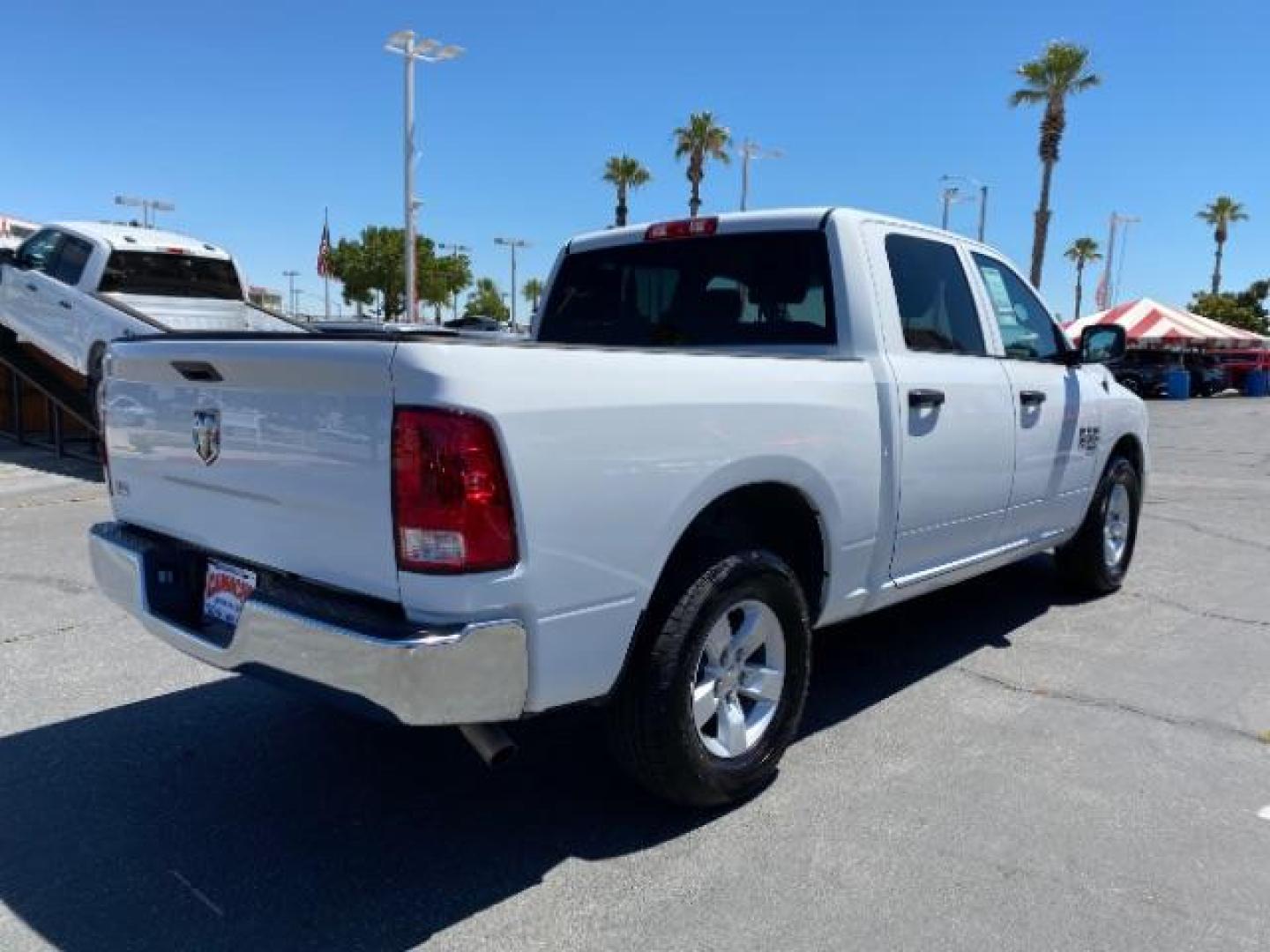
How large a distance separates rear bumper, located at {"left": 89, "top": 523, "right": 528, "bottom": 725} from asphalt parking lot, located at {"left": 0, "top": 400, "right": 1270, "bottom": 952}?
0.62 meters

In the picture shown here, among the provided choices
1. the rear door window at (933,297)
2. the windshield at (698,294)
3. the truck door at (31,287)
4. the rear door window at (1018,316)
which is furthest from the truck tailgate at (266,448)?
the truck door at (31,287)

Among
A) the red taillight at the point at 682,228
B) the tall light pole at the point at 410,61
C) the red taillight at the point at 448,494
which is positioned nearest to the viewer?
the red taillight at the point at 448,494

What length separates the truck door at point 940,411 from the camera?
3793 millimetres

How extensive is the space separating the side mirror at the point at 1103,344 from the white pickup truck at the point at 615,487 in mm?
1221

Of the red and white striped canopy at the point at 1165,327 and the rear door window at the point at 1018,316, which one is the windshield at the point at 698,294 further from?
the red and white striped canopy at the point at 1165,327

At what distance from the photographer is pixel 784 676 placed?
3324mm

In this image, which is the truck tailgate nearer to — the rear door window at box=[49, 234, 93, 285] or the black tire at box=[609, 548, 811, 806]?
the black tire at box=[609, 548, 811, 806]

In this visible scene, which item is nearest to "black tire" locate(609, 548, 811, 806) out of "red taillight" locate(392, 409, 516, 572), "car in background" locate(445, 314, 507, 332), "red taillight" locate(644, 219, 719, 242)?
"red taillight" locate(392, 409, 516, 572)

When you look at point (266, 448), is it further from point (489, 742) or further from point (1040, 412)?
point (1040, 412)

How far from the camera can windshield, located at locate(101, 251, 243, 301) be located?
1098cm

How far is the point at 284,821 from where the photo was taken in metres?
3.11

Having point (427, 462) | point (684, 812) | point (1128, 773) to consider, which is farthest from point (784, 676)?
point (427, 462)

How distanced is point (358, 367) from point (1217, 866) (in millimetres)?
2775

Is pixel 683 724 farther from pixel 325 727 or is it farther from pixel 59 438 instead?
pixel 59 438
